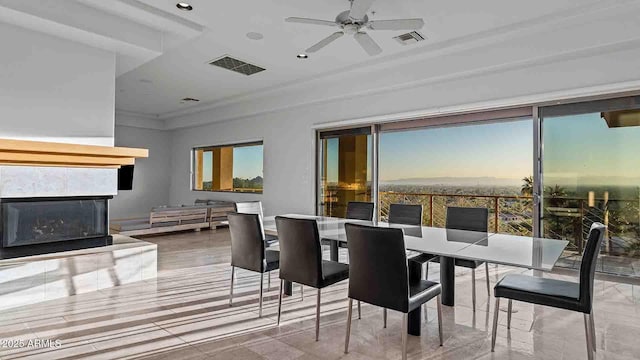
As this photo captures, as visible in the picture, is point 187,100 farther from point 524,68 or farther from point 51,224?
point 524,68

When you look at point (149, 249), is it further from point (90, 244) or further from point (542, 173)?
point (542, 173)

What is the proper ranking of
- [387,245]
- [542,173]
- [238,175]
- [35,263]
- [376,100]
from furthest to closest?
[238,175]
[376,100]
[542,173]
[35,263]
[387,245]

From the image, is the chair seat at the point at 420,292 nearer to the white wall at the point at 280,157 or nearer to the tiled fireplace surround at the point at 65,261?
the tiled fireplace surround at the point at 65,261

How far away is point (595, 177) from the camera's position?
13.7ft

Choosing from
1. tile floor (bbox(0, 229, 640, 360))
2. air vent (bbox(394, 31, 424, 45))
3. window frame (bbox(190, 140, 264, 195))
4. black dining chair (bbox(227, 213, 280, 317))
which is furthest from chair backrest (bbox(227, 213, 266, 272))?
window frame (bbox(190, 140, 264, 195))

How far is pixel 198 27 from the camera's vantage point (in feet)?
13.2

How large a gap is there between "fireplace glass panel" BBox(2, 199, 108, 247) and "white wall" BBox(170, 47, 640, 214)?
355 centimetres

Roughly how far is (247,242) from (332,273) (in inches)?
32.0

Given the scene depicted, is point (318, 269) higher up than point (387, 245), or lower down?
lower down

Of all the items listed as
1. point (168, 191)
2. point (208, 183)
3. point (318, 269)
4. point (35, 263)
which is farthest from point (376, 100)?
point (168, 191)

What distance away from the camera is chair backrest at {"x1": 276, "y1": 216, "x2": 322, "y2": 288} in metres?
2.59

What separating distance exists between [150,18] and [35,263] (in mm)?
2661

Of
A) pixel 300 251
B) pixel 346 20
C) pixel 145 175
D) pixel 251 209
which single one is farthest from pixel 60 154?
pixel 145 175

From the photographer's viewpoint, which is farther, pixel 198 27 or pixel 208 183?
pixel 208 183
